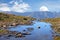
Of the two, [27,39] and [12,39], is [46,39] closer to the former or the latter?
[27,39]

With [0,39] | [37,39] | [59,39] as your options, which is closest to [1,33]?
[0,39]

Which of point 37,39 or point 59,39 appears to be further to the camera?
point 37,39

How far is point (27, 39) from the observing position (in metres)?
92.5

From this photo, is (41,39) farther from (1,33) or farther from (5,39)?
(1,33)

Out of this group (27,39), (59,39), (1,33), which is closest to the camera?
(59,39)

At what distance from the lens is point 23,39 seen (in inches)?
3659

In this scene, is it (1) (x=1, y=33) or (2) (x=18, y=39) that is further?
(1) (x=1, y=33)

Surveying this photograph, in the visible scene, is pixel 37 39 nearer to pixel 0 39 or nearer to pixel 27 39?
pixel 27 39

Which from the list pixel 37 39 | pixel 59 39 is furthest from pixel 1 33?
pixel 59 39

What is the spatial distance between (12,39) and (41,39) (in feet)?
49.9

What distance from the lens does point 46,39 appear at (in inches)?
3671

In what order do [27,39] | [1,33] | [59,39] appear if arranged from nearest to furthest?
[59,39] < [27,39] < [1,33]

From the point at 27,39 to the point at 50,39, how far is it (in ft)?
39.5

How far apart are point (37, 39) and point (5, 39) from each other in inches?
662
